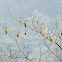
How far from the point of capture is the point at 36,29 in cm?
306

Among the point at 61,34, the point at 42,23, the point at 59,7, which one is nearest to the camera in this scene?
the point at 61,34

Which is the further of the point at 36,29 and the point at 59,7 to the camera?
the point at 59,7

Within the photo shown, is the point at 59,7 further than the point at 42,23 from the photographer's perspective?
Yes

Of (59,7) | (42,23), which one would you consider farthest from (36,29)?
(59,7)

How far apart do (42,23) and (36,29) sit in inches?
28.6

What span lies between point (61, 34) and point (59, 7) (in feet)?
5.11

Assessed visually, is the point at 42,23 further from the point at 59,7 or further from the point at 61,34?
the point at 59,7

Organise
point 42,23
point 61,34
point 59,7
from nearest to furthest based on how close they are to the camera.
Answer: point 61,34 < point 42,23 < point 59,7

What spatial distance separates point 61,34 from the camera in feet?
11.0

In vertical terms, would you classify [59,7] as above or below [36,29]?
above

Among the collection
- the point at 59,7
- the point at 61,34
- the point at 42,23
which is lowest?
the point at 61,34

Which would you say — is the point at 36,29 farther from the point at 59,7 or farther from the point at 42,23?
the point at 59,7

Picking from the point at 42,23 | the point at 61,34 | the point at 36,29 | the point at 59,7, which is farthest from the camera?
the point at 59,7

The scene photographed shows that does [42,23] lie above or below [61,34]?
above
